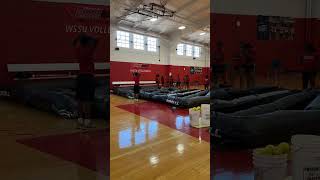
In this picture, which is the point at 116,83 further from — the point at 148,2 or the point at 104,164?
the point at 104,164

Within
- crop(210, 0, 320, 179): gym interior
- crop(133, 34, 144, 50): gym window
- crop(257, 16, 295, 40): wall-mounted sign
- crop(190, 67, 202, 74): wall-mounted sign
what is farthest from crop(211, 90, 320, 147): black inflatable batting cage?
crop(190, 67, 202, 74): wall-mounted sign

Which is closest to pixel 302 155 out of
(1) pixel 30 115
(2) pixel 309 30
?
(2) pixel 309 30

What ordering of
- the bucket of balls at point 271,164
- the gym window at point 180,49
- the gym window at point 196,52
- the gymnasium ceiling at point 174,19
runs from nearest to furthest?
1. the bucket of balls at point 271,164
2. the gymnasium ceiling at point 174,19
3. the gym window at point 196,52
4. the gym window at point 180,49

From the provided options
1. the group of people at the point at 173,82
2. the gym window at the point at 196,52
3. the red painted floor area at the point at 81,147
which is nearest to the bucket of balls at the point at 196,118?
the red painted floor area at the point at 81,147

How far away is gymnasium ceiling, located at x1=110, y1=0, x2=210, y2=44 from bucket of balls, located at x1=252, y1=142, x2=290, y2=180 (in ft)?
22.3

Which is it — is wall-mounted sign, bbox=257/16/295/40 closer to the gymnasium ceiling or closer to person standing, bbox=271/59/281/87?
person standing, bbox=271/59/281/87

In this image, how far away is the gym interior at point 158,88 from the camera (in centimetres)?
431

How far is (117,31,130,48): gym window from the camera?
1538cm

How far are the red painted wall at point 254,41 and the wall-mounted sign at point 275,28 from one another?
44mm

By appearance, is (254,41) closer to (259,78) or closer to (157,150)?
(259,78)

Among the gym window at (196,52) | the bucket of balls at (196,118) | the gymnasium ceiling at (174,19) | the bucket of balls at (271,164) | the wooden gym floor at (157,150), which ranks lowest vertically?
the wooden gym floor at (157,150)

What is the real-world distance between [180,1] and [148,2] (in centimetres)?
130

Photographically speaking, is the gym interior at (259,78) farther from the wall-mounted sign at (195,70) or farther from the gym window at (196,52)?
the wall-mounted sign at (195,70)

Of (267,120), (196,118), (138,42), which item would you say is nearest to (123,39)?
(138,42)
